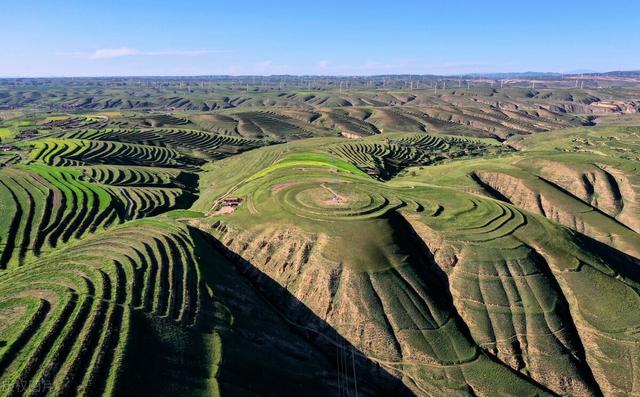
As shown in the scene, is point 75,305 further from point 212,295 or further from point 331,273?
point 331,273

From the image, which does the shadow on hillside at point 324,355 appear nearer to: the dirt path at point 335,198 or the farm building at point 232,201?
the farm building at point 232,201

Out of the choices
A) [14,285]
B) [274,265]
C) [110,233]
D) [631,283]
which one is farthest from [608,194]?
[14,285]

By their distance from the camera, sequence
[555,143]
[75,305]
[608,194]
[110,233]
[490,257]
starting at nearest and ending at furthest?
A: [75,305]
[490,257]
[110,233]
[608,194]
[555,143]

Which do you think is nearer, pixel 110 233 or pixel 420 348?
pixel 420 348

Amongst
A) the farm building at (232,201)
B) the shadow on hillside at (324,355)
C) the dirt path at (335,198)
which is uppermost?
the dirt path at (335,198)

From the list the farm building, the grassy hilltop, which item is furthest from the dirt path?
the farm building

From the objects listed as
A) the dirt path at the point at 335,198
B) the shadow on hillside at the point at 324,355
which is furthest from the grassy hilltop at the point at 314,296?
the dirt path at the point at 335,198

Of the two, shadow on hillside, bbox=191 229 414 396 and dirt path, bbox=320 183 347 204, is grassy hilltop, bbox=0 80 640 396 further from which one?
dirt path, bbox=320 183 347 204

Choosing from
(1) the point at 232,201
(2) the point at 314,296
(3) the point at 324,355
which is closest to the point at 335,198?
(1) the point at 232,201

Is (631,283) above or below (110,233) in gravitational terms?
below
